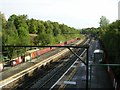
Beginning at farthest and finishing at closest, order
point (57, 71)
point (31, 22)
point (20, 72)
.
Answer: point (31, 22) < point (57, 71) < point (20, 72)

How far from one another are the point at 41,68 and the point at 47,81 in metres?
8.26

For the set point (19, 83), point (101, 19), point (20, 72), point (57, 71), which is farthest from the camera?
point (101, 19)

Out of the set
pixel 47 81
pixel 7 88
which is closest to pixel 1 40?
pixel 47 81

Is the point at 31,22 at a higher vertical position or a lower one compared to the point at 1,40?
higher

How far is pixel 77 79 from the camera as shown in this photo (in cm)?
2566

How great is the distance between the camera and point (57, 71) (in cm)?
3147

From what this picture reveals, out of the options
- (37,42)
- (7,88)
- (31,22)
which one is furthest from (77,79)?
(31,22)

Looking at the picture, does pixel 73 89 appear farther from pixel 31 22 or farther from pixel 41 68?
pixel 31 22

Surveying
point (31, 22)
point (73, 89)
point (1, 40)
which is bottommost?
point (73, 89)

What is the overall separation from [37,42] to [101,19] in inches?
2873

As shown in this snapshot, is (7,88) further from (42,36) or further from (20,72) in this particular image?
(42,36)

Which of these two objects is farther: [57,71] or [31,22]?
[31,22]

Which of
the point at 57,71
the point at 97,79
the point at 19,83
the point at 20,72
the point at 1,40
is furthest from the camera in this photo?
the point at 1,40

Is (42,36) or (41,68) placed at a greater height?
(42,36)
